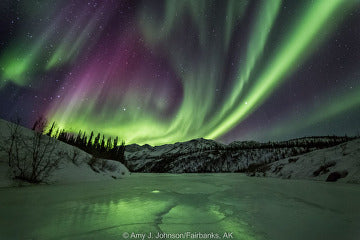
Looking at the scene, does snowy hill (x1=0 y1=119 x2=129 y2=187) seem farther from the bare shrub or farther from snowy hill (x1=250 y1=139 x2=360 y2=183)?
snowy hill (x1=250 y1=139 x2=360 y2=183)

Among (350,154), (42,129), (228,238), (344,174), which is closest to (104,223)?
(228,238)

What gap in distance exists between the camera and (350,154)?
49.3ft

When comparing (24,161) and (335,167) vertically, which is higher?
(335,167)

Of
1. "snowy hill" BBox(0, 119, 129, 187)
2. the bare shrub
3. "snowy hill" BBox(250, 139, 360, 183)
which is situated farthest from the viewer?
"snowy hill" BBox(250, 139, 360, 183)

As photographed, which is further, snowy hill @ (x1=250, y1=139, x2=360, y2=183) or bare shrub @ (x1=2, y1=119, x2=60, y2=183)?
snowy hill @ (x1=250, y1=139, x2=360, y2=183)

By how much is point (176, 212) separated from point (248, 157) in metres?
136

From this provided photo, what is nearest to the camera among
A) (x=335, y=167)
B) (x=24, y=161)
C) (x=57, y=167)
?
(x=24, y=161)

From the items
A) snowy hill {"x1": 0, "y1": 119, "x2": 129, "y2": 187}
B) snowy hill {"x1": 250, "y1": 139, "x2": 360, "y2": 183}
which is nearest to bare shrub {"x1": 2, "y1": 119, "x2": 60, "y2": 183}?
snowy hill {"x1": 0, "y1": 119, "x2": 129, "y2": 187}

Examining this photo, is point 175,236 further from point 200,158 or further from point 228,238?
point 200,158

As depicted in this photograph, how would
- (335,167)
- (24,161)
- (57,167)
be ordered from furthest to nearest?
(335,167)
(57,167)
(24,161)

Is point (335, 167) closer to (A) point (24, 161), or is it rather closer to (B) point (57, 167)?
(B) point (57, 167)

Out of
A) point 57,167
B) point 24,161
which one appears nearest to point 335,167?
point 57,167

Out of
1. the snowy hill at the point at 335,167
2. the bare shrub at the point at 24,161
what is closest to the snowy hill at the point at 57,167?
the bare shrub at the point at 24,161

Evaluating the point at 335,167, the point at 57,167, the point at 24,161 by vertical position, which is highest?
the point at 335,167
